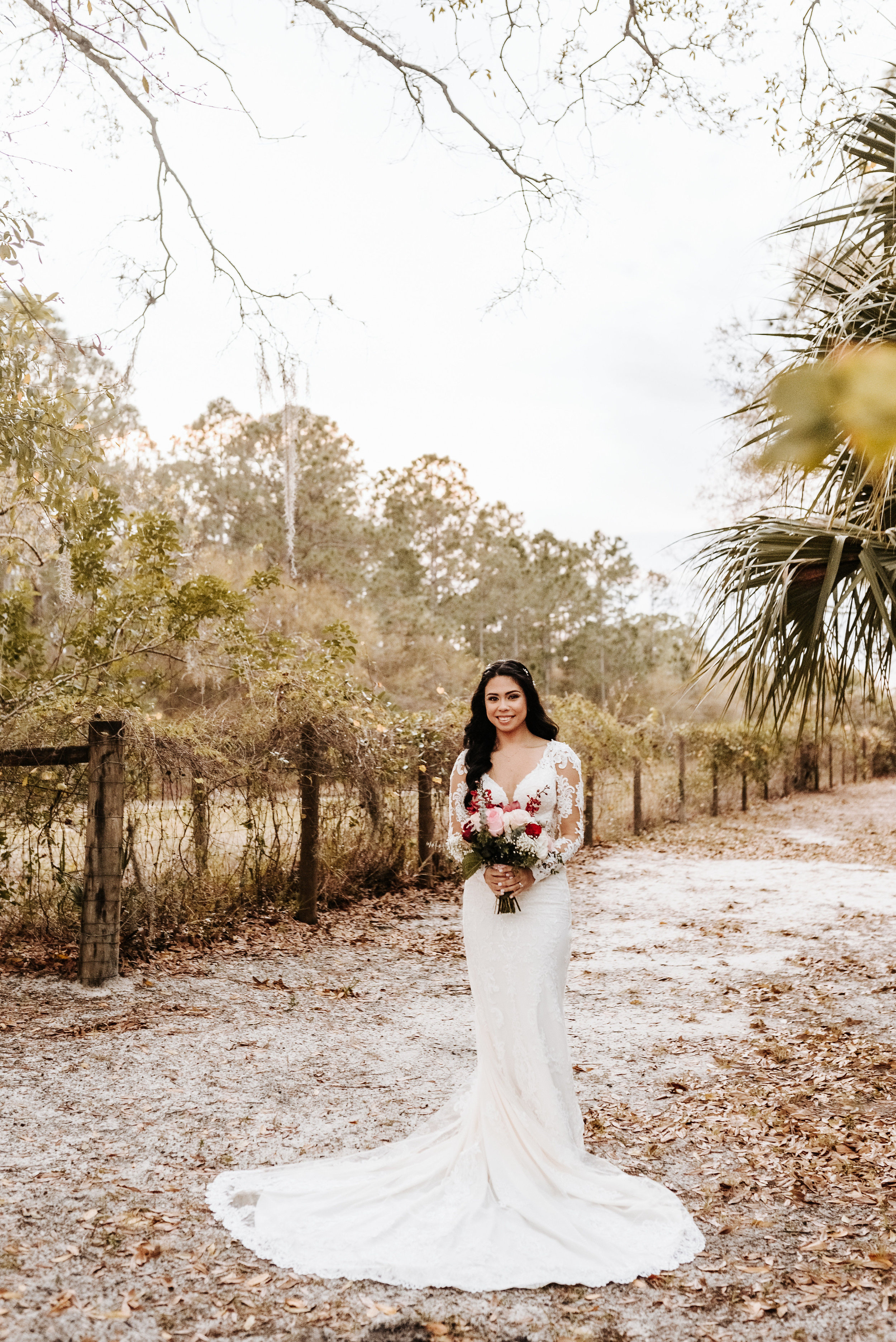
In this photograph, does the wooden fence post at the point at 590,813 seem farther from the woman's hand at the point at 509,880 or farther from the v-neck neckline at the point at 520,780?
the woman's hand at the point at 509,880

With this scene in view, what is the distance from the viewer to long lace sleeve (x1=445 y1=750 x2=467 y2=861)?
166 inches

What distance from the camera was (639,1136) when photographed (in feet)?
14.6

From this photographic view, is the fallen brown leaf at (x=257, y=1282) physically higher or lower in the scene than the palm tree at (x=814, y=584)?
lower

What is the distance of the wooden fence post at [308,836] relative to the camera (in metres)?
9.10

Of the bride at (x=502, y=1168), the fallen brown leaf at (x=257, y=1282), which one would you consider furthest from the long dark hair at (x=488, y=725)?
the fallen brown leaf at (x=257, y=1282)

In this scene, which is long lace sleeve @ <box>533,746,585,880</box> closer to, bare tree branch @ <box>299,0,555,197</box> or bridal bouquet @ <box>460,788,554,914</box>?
bridal bouquet @ <box>460,788,554,914</box>

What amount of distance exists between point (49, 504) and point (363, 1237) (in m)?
4.39

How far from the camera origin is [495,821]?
13.3 feet

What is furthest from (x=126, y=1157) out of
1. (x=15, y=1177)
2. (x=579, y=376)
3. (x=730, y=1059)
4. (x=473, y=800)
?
(x=579, y=376)

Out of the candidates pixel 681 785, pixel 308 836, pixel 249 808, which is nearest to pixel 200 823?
pixel 249 808

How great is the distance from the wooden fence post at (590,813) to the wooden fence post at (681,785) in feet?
13.2

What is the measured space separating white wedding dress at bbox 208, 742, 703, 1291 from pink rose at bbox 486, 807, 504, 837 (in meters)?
0.14

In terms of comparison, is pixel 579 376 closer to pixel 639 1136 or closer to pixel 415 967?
pixel 415 967

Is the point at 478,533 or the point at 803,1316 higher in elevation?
the point at 478,533
